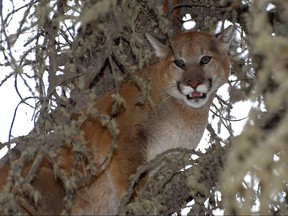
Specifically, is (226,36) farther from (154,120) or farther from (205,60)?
(154,120)

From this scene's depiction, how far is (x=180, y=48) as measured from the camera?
5.10 metres

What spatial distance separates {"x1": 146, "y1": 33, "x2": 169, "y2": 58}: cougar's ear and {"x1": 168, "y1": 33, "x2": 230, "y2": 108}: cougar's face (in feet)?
0.27

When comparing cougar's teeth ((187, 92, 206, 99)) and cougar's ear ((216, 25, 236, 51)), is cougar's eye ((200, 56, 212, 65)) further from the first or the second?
cougar's teeth ((187, 92, 206, 99))

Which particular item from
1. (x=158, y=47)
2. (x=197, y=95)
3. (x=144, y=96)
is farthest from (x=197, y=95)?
(x=144, y=96)

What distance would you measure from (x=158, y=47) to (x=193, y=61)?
0.27m

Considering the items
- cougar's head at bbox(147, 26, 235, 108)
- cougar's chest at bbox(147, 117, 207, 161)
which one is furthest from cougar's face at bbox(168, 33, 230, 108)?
cougar's chest at bbox(147, 117, 207, 161)

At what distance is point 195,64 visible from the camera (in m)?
5.09

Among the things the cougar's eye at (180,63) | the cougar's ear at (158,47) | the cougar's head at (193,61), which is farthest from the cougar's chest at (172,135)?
the cougar's ear at (158,47)

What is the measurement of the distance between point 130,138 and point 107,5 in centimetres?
207

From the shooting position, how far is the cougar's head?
5023 mm

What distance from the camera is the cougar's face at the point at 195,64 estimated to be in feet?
16.4

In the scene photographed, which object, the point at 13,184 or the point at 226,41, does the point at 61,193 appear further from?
the point at 226,41

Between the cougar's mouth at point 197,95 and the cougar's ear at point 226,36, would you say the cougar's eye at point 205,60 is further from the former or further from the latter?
the cougar's mouth at point 197,95

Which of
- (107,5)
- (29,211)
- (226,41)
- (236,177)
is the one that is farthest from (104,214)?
(236,177)
